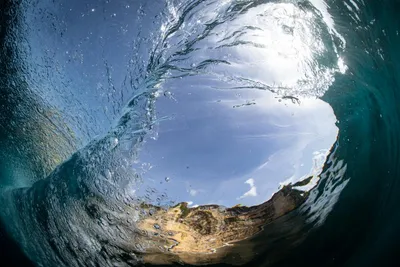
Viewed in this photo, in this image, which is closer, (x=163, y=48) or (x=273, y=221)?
(x=163, y=48)

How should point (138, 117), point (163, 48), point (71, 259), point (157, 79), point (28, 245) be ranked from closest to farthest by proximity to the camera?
point (163, 48)
point (157, 79)
point (138, 117)
point (71, 259)
point (28, 245)

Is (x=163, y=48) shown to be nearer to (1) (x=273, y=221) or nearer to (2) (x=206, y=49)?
(2) (x=206, y=49)

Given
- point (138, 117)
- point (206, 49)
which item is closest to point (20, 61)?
point (138, 117)

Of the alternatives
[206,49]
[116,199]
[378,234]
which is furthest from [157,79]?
[378,234]

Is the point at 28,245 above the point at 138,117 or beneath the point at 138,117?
beneath

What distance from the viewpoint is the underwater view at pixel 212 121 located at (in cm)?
470

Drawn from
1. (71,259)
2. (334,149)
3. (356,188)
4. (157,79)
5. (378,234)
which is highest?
(157,79)

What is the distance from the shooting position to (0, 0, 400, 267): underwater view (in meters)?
4.70

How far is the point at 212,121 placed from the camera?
698 centimetres

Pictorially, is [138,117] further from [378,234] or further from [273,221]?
[378,234]

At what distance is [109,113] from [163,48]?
225 centimetres

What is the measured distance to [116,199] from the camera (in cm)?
704

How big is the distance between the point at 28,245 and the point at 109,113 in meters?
9.30

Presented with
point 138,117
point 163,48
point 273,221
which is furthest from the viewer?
point 273,221
